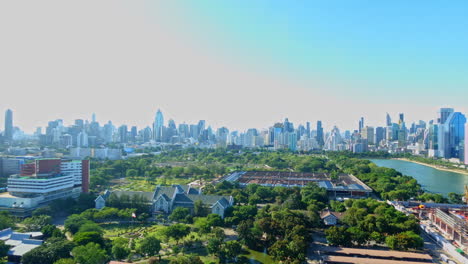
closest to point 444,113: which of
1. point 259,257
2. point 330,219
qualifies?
point 330,219

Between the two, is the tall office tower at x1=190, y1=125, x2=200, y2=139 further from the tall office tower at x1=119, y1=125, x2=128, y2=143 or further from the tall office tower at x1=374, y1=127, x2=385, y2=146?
the tall office tower at x1=374, y1=127, x2=385, y2=146

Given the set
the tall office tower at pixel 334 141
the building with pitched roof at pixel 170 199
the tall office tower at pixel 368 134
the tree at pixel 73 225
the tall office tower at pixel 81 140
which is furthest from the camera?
the tall office tower at pixel 368 134

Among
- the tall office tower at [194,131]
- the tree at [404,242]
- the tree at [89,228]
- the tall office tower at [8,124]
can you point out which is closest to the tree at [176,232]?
the tree at [89,228]

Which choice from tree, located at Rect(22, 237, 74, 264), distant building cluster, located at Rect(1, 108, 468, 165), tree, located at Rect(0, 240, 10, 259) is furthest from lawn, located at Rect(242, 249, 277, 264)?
distant building cluster, located at Rect(1, 108, 468, 165)

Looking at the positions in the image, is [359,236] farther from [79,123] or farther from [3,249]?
[79,123]

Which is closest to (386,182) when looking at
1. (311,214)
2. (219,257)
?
(311,214)

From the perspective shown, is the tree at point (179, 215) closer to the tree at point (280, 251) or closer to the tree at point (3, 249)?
the tree at point (280, 251)
